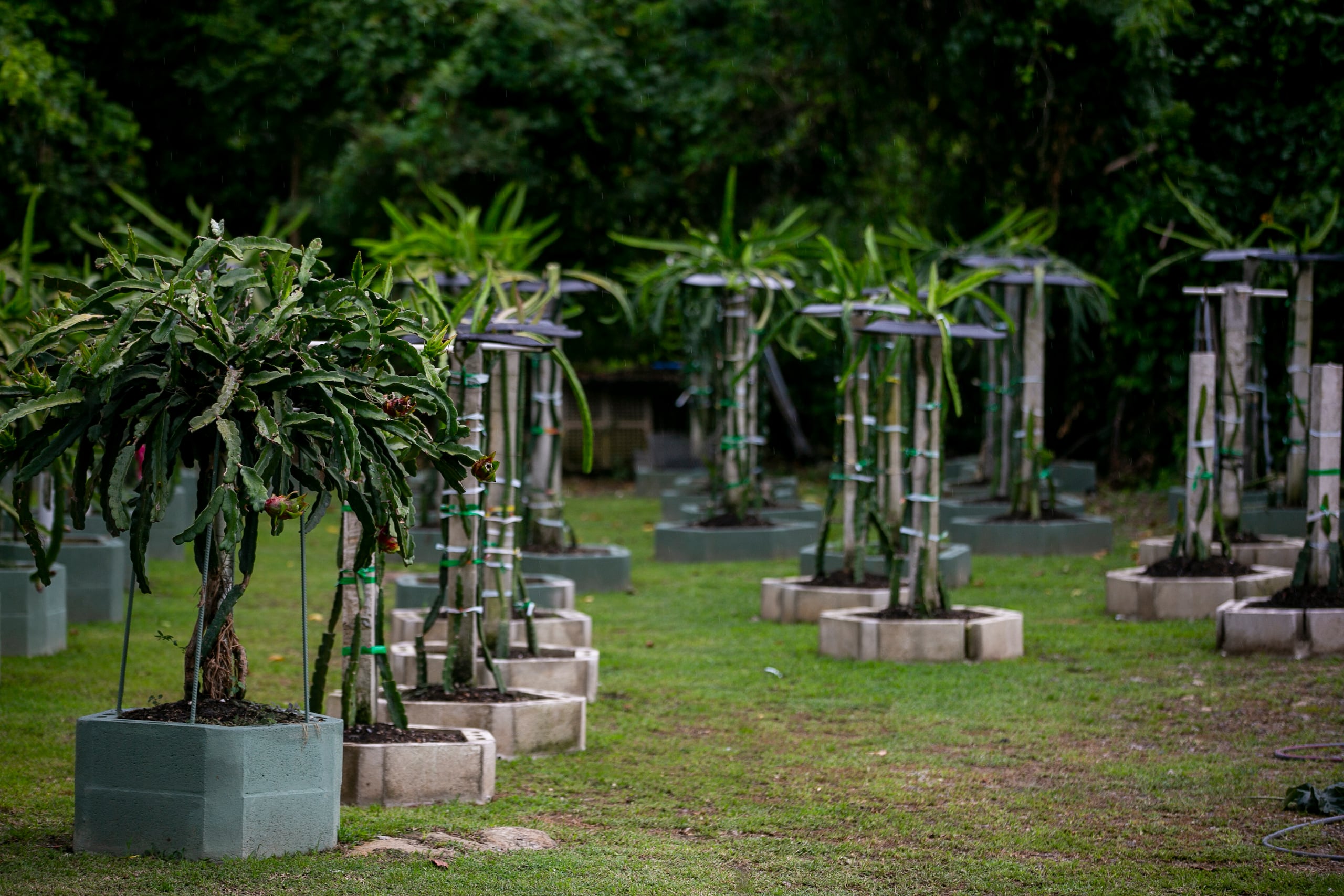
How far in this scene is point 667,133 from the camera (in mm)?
A: 18156

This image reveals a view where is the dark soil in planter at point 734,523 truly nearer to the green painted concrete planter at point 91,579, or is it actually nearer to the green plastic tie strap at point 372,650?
the green painted concrete planter at point 91,579

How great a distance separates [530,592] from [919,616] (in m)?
2.27

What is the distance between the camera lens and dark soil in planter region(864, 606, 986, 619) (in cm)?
789

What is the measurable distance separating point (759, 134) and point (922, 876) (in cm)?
1417

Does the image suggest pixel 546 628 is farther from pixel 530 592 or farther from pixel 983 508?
pixel 983 508

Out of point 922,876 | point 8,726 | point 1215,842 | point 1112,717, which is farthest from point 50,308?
point 1112,717

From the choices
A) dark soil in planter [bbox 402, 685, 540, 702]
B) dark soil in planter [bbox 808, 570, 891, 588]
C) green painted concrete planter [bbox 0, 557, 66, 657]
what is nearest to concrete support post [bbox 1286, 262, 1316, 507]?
dark soil in planter [bbox 808, 570, 891, 588]

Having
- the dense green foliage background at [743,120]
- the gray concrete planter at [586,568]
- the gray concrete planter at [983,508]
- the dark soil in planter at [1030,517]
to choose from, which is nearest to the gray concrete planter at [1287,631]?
→ the dark soil in planter at [1030,517]

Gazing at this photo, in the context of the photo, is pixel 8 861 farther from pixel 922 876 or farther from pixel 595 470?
pixel 595 470

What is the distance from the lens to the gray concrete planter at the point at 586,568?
1012 centimetres

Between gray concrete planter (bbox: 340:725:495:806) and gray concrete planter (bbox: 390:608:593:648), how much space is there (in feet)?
7.15

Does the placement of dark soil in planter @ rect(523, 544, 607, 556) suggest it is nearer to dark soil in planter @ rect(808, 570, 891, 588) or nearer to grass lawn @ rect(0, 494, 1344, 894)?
grass lawn @ rect(0, 494, 1344, 894)

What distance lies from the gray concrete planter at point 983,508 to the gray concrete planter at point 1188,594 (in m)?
3.42

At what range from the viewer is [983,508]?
12.7 meters
